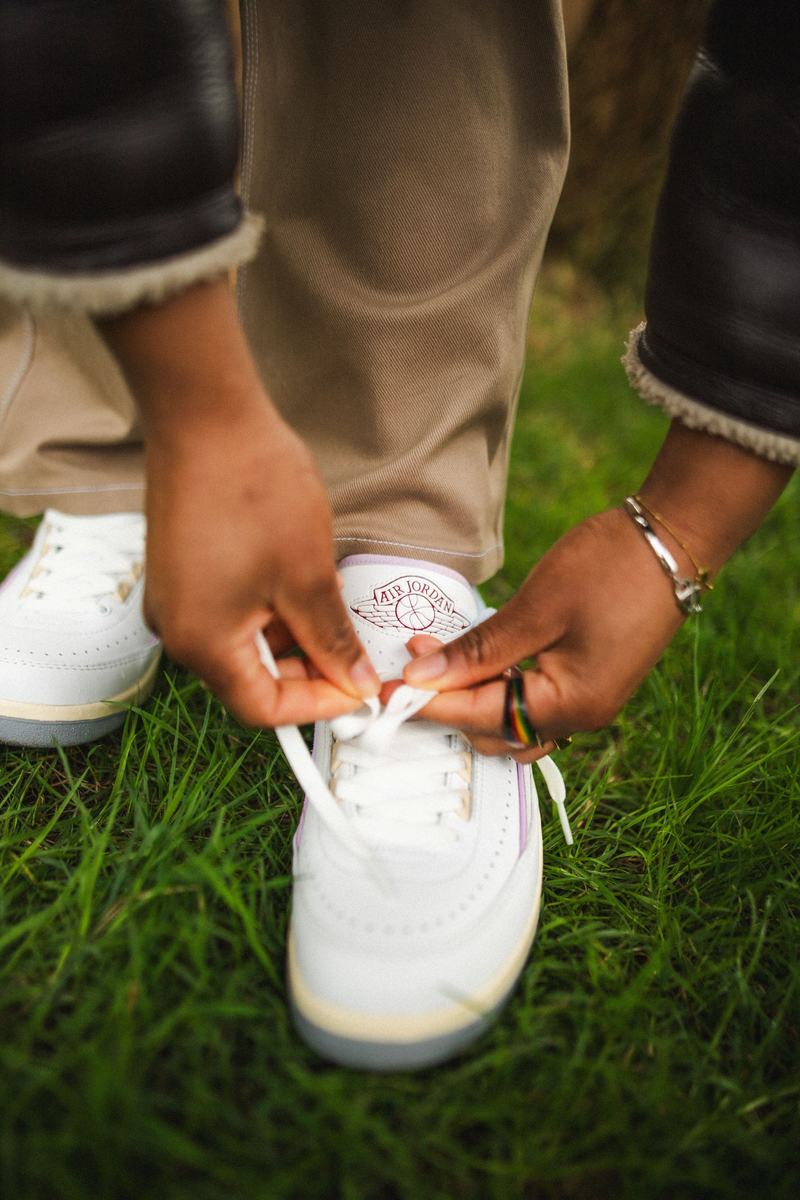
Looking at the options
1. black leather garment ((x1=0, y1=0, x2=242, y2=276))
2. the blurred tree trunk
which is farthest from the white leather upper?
the blurred tree trunk

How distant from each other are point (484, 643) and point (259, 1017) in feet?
1.47

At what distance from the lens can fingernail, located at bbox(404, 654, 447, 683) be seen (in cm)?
91

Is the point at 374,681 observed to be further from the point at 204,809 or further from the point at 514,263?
the point at 514,263

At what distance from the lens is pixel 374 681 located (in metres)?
0.90

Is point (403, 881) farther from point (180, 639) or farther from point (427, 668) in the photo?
point (180, 639)

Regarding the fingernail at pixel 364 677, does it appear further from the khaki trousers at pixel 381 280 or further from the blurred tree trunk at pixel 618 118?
the blurred tree trunk at pixel 618 118

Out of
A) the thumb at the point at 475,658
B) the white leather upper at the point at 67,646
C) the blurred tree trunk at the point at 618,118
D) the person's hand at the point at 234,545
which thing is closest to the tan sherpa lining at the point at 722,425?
the thumb at the point at 475,658

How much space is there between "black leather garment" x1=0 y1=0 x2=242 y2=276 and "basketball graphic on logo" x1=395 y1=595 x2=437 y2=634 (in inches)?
21.1

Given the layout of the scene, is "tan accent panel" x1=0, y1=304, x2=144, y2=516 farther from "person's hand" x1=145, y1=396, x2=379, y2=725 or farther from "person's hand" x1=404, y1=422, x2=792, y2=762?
"person's hand" x1=404, y1=422, x2=792, y2=762

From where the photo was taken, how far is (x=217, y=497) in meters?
0.74

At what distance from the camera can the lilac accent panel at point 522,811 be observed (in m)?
0.95

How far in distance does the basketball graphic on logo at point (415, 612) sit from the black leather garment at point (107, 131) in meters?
0.54

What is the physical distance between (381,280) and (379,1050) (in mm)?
919

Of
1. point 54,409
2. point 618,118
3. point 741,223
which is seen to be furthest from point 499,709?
point 618,118
